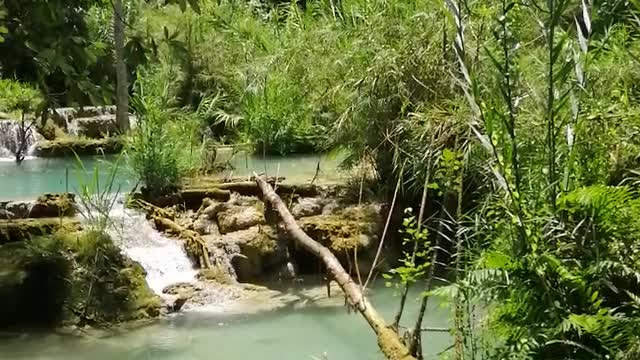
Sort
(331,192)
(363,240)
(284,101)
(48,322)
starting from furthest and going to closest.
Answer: (284,101)
(331,192)
(363,240)
(48,322)

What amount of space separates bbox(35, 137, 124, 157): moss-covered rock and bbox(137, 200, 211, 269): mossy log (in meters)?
4.53

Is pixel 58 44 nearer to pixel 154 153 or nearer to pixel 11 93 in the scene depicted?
pixel 154 153

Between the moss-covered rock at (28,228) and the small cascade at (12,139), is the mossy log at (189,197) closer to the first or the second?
the moss-covered rock at (28,228)

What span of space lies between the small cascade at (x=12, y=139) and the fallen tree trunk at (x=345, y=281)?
5965 mm

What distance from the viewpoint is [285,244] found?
7012mm

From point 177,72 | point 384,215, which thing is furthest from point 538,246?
point 177,72

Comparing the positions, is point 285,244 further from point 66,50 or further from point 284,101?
point 66,50

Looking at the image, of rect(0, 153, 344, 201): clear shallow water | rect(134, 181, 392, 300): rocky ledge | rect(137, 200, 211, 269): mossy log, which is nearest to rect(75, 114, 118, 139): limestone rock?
rect(0, 153, 344, 201): clear shallow water

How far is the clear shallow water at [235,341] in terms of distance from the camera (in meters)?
5.20

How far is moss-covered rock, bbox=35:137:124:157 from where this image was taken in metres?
11.7

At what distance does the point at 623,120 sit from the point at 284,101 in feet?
23.7

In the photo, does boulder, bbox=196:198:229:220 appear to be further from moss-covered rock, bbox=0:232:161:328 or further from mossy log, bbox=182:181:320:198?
moss-covered rock, bbox=0:232:161:328

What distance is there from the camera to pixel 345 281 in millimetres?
5074

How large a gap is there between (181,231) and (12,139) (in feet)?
21.0
